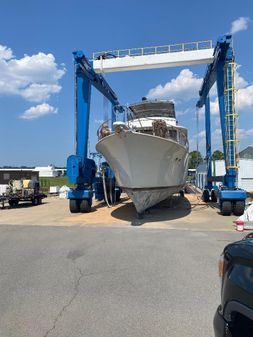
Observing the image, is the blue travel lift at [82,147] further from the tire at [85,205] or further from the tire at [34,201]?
the tire at [34,201]

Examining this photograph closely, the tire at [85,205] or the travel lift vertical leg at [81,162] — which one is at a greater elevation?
the travel lift vertical leg at [81,162]

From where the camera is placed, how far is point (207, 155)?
945 inches

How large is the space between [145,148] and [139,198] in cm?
197

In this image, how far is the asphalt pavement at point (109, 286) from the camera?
393 cm

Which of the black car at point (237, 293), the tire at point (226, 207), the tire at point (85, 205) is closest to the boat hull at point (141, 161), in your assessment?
the tire at point (226, 207)

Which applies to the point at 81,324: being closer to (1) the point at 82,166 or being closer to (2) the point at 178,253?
(2) the point at 178,253

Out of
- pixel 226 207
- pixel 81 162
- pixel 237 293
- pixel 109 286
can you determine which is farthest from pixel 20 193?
pixel 237 293

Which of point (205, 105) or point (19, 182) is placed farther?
point (205, 105)

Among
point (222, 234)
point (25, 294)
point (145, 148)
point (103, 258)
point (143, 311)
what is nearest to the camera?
point (143, 311)

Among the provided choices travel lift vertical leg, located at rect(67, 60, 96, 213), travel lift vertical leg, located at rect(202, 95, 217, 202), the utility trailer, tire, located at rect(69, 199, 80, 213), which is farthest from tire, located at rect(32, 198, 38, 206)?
travel lift vertical leg, located at rect(202, 95, 217, 202)

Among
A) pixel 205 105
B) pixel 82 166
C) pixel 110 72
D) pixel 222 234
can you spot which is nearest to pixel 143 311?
pixel 222 234

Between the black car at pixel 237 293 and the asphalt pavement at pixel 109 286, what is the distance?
4.95 feet

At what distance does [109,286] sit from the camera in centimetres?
539

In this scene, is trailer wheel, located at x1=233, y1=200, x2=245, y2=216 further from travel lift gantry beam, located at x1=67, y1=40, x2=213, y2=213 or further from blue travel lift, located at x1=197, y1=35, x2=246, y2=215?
travel lift gantry beam, located at x1=67, y1=40, x2=213, y2=213
